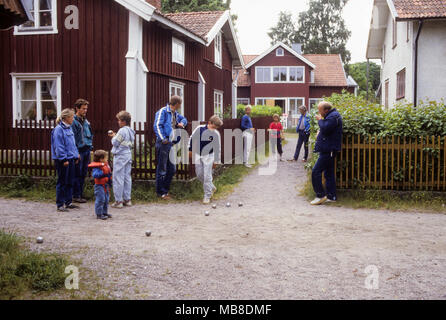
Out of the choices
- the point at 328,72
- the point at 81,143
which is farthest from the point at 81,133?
the point at 328,72

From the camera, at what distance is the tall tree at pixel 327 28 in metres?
62.1

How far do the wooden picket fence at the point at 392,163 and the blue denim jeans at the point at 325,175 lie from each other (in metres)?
0.38

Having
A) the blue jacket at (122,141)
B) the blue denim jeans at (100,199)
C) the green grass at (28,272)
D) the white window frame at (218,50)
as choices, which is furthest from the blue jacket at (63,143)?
the white window frame at (218,50)

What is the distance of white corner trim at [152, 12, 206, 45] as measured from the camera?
46.4ft

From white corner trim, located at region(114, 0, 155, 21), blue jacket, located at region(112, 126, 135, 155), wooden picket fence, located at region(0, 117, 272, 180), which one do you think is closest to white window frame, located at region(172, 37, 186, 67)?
white corner trim, located at region(114, 0, 155, 21)

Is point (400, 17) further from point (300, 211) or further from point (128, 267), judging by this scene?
point (128, 267)

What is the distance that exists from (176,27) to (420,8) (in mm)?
8299

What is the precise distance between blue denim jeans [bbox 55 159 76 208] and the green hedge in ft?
17.9

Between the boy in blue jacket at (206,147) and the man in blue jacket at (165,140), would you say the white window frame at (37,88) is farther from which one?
the boy in blue jacket at (206,147)

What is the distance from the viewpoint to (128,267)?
539cm

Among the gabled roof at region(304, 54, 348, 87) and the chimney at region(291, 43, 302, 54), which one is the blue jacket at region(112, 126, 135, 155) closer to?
the gabled roof at region(304, 54, 348, 87)

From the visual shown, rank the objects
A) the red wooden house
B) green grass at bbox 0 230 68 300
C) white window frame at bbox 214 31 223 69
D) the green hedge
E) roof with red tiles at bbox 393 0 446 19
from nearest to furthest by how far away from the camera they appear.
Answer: green grass at bbox 0 230 68 300 < the green hedge < the red wooden house < roof with red tiles at bbox 393 0 446 19 < white window frame at bbox 214 31 223 69
